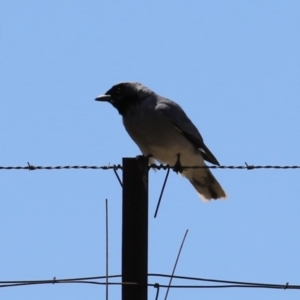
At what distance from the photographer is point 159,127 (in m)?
9.55

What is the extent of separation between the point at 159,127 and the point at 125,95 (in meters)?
0.65

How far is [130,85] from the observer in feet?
33.0

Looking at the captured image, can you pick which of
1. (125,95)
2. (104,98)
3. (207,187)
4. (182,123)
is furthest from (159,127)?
(207,187)

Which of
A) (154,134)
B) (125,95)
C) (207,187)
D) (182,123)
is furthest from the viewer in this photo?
(207,187)

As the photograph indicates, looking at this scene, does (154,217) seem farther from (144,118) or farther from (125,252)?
(144,118)

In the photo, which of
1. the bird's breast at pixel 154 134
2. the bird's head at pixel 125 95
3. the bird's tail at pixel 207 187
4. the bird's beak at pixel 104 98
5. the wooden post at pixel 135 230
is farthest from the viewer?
the bird's tail at pixel 207 187

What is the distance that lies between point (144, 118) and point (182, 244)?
4.14m

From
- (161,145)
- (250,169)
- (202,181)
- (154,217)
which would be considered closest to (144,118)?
(161,145)

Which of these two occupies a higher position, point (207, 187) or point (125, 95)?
point (125, 95)

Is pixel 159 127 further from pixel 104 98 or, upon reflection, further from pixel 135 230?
pixel 135 230

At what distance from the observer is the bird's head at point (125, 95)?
9891mm

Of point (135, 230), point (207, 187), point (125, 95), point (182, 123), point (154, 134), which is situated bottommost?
point (135, 230)

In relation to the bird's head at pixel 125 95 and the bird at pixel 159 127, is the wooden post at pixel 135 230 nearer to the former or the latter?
the bird at pixel 159 127

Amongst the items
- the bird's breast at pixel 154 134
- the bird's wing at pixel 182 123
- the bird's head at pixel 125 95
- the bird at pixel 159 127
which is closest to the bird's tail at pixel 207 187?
the bird at pixel 159 127
